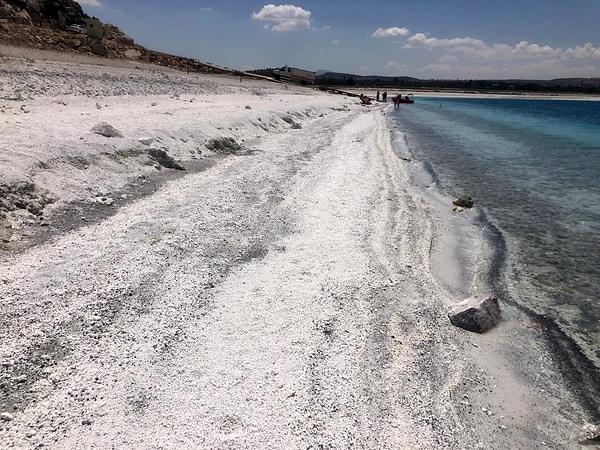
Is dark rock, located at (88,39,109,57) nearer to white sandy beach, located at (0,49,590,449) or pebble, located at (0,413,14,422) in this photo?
white sandy beach, located at (0,49,590,449)

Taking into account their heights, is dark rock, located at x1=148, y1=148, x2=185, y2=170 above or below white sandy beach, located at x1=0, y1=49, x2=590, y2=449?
above

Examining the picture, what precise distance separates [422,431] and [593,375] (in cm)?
265

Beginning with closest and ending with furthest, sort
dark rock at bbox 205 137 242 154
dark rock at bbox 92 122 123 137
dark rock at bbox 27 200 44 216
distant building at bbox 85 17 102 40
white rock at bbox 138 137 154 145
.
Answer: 1. dark rock at bbox 27 200 44 216
2. dark rock at bbox 92 122 123 137
3. white rock at bbox 138 137 154 145
4. dark rock at bbox 205 137 242 154
5. distant building at bbox 85 17 102 40

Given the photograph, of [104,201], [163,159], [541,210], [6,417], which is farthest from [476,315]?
[163,159]

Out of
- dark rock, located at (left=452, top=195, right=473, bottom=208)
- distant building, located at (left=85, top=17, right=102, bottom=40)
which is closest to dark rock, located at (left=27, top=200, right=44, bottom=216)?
dark rock, located at (left=452, top=195, right=473, bottom=208)

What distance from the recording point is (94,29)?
127 ft

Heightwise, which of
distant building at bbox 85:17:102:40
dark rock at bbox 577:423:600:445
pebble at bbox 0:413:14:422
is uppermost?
distant building at bbox 85:17:102:40

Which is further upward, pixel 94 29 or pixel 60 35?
pixel 94 29

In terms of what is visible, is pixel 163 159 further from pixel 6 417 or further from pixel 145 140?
pixel 6 417

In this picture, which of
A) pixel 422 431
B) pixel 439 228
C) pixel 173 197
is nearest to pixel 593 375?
pixel 422 431

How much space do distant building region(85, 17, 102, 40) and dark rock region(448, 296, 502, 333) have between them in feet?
140

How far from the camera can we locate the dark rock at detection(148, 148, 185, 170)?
10961mm

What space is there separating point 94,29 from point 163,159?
35.6 metres

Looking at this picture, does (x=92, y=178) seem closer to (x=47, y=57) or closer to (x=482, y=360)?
(x=482, y=360)
